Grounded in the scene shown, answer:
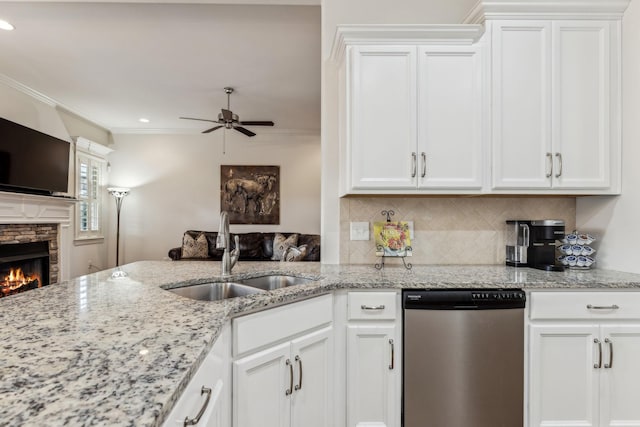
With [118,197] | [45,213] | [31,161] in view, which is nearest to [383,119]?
[31,161]

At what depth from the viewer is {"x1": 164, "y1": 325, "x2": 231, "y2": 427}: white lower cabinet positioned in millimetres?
733

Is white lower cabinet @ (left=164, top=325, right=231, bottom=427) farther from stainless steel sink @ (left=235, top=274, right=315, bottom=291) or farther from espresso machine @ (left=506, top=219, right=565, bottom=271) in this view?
espresso machine @ (left=506, top=219, right=565, bottom=271)

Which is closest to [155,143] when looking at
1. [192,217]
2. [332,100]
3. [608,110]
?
[192,217]

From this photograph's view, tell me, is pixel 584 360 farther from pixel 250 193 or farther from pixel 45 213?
pixel 45 213

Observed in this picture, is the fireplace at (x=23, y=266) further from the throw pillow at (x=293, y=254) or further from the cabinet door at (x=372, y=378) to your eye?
the cabinet door at (x=372, y=378)

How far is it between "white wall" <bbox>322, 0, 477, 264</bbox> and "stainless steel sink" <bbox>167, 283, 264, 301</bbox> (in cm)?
72

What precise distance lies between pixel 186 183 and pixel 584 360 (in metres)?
5.90

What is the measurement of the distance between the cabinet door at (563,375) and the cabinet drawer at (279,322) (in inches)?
42.2

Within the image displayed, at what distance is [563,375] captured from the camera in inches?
68.7

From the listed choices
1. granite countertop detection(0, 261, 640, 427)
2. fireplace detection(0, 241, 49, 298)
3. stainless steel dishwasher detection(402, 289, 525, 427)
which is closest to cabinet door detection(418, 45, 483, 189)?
granite countertop detection(0, 261, 640, 427)

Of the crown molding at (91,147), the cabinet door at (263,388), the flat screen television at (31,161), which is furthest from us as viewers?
the crown molding at (91,147)

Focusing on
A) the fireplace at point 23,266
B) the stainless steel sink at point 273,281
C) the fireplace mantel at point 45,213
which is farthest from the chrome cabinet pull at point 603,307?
the fireplace at point 23,266

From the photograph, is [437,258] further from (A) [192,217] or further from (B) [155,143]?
(B) [155,143]

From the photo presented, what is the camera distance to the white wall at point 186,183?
611 centimetres
